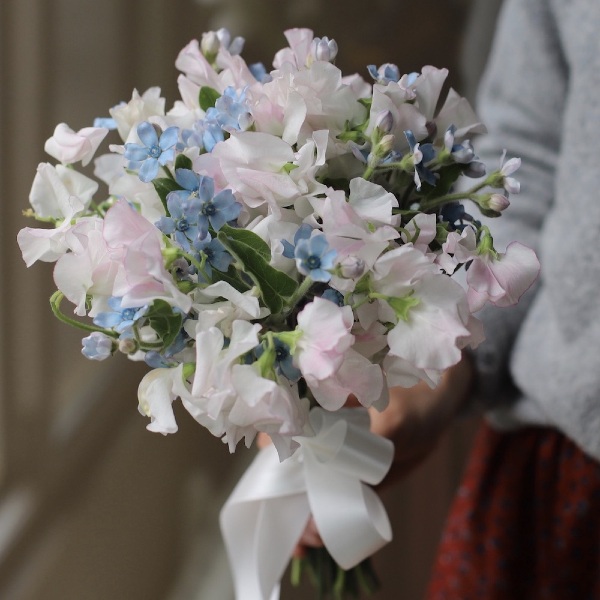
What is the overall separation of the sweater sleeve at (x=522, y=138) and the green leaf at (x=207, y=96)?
1.42ft

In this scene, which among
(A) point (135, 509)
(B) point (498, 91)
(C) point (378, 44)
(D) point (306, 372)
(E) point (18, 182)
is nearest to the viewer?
(D) point (306, 372)

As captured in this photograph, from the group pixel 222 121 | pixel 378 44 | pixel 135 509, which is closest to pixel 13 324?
pixel 135 509

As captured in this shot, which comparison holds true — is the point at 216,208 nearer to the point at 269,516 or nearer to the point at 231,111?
the point at 231,111

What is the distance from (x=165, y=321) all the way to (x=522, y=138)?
617mm

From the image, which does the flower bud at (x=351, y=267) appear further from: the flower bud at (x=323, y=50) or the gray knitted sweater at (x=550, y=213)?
the gray knitted sweater at (x=550, y=213)

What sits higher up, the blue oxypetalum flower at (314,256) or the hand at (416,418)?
the blue oxypetalum flower at (314,256)

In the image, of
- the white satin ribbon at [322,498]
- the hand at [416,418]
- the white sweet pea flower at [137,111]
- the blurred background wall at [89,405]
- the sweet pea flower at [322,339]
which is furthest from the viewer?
the blurred background wall at [89,405]

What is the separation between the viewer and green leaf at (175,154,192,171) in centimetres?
40

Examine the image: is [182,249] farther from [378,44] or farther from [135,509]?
[378,44]

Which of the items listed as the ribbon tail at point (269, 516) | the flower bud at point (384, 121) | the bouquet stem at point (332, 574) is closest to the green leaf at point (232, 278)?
the flower bud at point (384, 121)

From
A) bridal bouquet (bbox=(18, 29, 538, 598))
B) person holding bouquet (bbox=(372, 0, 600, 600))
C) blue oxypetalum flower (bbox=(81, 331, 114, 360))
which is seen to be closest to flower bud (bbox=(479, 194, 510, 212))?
bridal bouquet (bbox=(18, 29, 538, 598))

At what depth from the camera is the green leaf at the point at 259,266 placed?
379 mm

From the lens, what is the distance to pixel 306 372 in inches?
13.7

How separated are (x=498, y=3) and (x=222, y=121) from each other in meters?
1.46
